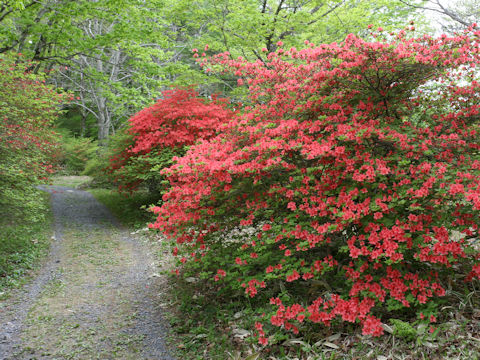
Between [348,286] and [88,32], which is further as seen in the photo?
[88,32]

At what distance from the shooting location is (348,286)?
3.20 metres

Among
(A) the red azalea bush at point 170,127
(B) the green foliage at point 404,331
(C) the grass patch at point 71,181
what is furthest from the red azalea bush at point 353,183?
(C) the grass patch at point 71,181

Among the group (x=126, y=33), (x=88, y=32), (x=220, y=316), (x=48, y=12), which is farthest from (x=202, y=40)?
(x=220, y=316)

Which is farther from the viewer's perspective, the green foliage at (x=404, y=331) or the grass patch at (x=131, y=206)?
the grass patch at (x=131, y=206)

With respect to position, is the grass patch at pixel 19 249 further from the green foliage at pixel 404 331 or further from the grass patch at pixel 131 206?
the green foliage at pixel 404 331

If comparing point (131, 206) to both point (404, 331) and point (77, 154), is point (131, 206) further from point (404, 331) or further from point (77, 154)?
point (77, 154)

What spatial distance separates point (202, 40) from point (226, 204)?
940cm

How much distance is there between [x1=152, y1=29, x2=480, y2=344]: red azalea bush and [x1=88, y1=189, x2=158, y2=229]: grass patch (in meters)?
5.00

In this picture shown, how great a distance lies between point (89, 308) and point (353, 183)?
3624 mm

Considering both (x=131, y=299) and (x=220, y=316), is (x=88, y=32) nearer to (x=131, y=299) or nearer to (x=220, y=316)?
(x=131, y=299)

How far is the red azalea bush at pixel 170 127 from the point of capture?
7.81 meters

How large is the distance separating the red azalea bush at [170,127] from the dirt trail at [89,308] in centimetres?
185

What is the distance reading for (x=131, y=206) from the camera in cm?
1053

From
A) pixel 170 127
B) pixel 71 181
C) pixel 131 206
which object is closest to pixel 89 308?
pixel 170 127
